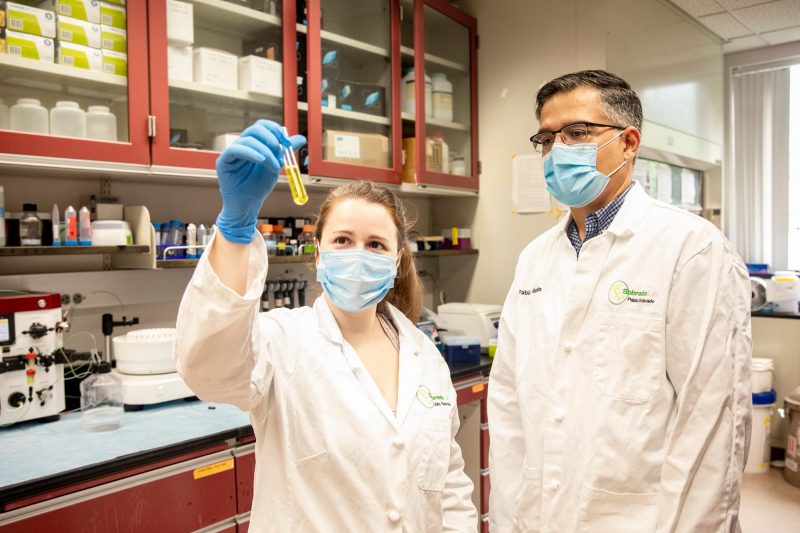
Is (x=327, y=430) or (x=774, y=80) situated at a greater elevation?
(x=774, y=80)

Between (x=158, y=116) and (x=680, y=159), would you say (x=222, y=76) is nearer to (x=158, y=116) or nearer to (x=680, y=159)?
(x=158, y=116)

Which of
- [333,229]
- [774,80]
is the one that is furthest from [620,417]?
[774,80]

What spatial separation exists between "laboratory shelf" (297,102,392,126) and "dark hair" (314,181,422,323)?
129 cm

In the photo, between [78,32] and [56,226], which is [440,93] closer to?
[78,32]

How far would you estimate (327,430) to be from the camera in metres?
1.17

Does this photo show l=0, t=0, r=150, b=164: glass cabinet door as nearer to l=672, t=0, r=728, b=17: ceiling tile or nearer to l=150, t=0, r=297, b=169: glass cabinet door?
l=150, t=0, r=297, b=169: glass cabinet door

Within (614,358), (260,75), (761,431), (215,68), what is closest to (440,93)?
(260,75)

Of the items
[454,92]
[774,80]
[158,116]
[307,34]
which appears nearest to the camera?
[158,116]

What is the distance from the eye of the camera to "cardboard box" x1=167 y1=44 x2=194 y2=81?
2224 millimetres

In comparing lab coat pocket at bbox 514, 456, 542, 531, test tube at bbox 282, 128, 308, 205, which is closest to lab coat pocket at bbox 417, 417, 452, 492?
lab coat pocket at bbox 514, 456, 542, 531

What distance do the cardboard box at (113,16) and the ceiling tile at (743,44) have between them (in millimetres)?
4271

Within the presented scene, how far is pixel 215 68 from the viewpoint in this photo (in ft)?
7.84

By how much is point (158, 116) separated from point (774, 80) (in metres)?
4.65

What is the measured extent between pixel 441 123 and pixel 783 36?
9.53ft
